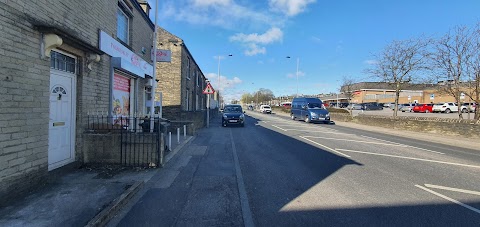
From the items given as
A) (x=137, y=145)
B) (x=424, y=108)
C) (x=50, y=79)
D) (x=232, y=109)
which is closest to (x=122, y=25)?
(x=50, y=79)

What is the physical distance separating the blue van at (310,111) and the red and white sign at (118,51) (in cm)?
1922

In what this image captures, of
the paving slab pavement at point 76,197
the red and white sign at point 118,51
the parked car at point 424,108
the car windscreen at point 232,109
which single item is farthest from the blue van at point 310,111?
the parked car at point 424,108

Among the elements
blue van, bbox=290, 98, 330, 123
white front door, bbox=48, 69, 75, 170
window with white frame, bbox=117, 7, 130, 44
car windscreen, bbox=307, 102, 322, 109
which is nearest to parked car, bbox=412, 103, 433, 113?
blue van, bbox=290, 98, 330, 123

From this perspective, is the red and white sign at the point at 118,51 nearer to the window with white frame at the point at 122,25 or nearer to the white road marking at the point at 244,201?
the window with white frame at the point at 122,25

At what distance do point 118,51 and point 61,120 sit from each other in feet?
12.1

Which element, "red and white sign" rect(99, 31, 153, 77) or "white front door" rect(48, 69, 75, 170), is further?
"red and white sign" rect(99, 31, 153, 77)

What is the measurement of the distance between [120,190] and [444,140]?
16.5 meters

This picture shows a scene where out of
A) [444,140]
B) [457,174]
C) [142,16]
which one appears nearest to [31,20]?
[142,16]

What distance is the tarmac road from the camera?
4.05 m

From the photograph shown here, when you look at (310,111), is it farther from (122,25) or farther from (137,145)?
(137,145)

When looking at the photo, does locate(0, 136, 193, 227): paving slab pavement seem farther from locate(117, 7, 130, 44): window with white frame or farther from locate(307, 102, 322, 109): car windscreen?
locate(307, 102, 322, 109): car windscreen

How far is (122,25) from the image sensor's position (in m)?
10.2

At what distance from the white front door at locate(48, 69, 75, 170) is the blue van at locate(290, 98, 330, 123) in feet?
77.2

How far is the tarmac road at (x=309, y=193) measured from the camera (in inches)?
159
